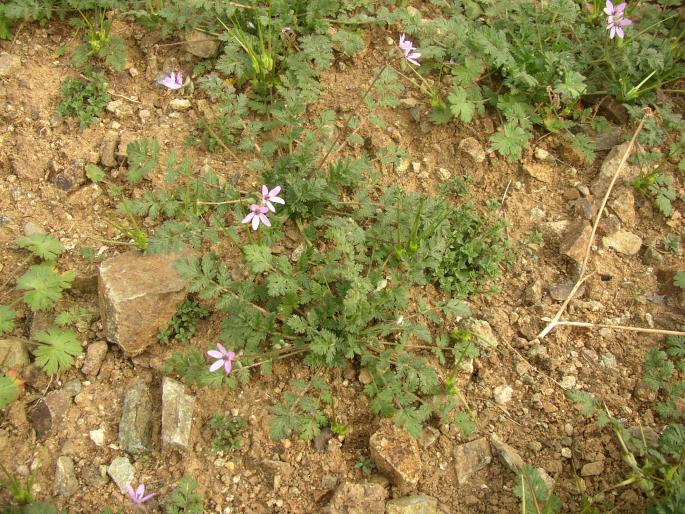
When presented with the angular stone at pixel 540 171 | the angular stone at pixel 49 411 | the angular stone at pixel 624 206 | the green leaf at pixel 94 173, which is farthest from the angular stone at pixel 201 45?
the angular stone at pixel 624 206

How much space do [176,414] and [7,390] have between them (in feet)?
2.97

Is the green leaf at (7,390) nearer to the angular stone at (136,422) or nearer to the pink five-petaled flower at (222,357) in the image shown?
the angular stone at (136,422)

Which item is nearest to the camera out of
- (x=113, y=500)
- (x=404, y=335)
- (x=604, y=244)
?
(x=113, y=500)

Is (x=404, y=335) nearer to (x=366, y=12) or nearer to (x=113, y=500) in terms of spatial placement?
(x=113, y=500)

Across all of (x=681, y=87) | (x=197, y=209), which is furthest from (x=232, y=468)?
(x=681, y=87)

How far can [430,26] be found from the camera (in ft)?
13.8

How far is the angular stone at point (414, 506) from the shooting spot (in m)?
2.96

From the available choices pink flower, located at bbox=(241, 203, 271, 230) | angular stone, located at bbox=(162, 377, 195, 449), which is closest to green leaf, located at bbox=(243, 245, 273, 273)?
pink flower, located at bbox=(241, 203, 271, 230)

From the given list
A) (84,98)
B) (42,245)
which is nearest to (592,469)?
(42,245)

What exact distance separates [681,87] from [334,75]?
282 cm

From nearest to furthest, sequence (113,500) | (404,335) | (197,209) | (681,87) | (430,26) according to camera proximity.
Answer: (113,500) → (404,335) → (197,209) → (430,26) → (681,87)

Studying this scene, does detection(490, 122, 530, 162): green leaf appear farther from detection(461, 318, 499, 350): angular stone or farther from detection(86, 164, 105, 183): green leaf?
detection(86, 164, 105, 183): green leaf

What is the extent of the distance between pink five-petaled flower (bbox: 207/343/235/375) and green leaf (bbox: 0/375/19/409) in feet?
3.50

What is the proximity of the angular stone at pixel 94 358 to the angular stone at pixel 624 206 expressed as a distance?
11.7ft
